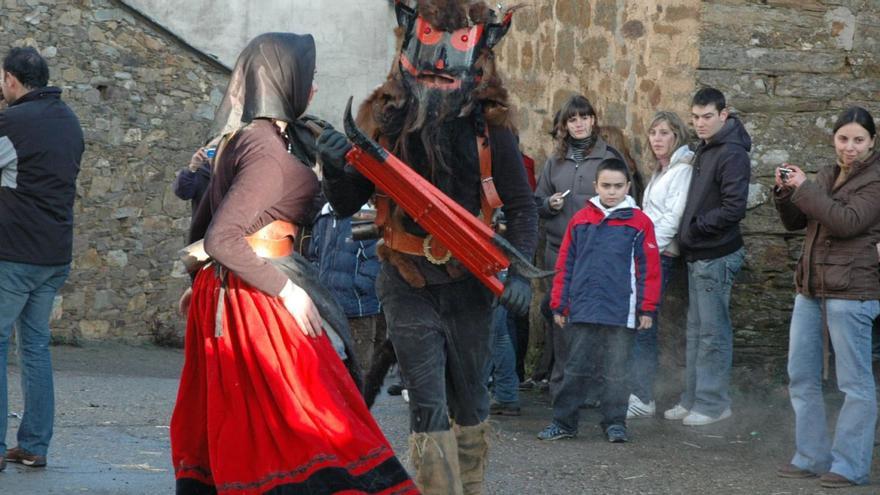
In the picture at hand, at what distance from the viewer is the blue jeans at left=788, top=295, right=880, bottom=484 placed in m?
6.95

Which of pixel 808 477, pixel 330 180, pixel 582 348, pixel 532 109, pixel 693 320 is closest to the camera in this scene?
pixel 330 180

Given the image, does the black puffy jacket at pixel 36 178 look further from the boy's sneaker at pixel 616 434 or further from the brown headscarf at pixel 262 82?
the boy's sneaker at pixel 616 434

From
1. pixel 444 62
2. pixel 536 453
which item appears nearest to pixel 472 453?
pixel 444 62

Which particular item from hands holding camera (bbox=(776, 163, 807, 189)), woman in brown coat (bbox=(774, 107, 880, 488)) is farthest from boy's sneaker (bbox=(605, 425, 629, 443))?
hands holding camera (bbox=(776, 163, 807, 189))

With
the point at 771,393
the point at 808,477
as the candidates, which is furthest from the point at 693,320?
the point at 808,477

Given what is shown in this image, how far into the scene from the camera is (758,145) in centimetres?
940

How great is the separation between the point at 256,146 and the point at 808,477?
3.67 m

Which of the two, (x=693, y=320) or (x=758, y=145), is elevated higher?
(x=758, y=145)

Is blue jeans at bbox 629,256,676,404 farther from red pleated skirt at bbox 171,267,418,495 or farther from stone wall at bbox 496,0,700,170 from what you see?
red pleated skirt at bbox 171,267,418,495

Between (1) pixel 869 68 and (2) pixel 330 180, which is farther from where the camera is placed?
(1) pixel 869 68

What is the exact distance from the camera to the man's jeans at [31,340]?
699 centimetres

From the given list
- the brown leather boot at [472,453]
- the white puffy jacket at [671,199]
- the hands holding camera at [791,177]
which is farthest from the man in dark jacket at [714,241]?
the brown leather boot at [472,453]

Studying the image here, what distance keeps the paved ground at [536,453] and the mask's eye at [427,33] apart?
2.44m

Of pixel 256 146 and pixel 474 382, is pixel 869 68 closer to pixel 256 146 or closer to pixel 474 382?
pixel 474 382
